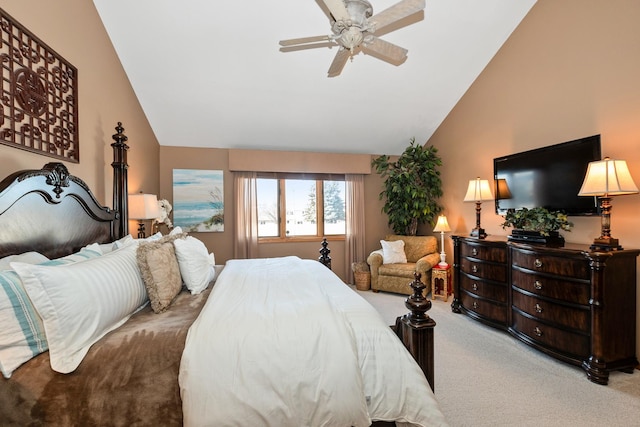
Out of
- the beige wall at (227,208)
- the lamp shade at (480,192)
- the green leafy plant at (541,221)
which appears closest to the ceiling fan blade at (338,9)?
the green leafy plant at (541,221)

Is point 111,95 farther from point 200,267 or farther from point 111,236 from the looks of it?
point 200,267

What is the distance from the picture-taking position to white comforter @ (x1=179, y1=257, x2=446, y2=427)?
1181mm

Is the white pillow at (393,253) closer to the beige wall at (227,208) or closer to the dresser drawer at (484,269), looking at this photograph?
the beige wall at (227,208)

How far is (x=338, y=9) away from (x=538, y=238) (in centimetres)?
256

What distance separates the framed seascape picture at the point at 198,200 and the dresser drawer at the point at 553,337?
161 inches

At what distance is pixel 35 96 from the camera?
1904 mm

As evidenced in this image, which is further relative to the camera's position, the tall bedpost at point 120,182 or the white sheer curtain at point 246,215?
the white sheer curtain at point 246,215

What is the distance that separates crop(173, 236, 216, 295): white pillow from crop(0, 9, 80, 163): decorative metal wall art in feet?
3.63

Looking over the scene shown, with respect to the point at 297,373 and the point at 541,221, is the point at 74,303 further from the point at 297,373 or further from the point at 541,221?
the point at 541,221

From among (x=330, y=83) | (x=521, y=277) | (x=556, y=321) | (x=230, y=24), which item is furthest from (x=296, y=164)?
(x=556, y=321)

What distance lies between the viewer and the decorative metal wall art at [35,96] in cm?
171

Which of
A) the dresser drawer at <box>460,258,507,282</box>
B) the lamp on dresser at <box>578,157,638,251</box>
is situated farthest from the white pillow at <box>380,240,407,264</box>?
the lamp on dresser at <box>578,157,638,251</box>

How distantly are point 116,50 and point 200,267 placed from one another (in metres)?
2.67

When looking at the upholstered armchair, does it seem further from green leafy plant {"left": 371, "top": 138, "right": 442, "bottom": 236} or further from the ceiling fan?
the ceiling fan
